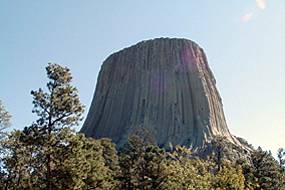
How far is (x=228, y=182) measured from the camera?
2941cm

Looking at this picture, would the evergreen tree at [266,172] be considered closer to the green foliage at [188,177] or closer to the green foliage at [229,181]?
the green foliage at [188,177]

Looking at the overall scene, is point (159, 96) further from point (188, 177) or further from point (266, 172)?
point (188, 177)

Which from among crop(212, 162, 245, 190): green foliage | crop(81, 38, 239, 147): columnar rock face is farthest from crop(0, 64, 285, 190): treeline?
crop(81, 38, 239, 147): columnar rock face

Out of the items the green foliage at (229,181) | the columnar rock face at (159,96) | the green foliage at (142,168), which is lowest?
the green foliage at (229,181)

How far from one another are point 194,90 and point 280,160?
4244cm

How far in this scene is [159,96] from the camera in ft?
356

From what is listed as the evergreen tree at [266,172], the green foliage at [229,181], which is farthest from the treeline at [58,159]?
the evergreen tree at [266,172]

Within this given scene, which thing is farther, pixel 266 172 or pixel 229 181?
pixel 266 172

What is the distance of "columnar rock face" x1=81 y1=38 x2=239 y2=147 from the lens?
104 m

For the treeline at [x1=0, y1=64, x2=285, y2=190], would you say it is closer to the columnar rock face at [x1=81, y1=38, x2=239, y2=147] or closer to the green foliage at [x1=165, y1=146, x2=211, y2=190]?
the green foliage at [x1=165, y1=146, x2=211, y2=190]

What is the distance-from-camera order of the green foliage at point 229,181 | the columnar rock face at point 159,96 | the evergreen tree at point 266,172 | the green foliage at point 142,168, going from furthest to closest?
the columnar rock face at point 159,96, the evergreen tree at point 266,172, the green foliage at point 142,168, the green foliage at point 229,181

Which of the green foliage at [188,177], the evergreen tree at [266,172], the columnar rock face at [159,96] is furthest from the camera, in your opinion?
the columnar rock face at [159,96]

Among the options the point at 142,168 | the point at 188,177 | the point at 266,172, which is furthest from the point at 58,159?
the point at 266,172

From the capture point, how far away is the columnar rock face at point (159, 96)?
10425 cm
